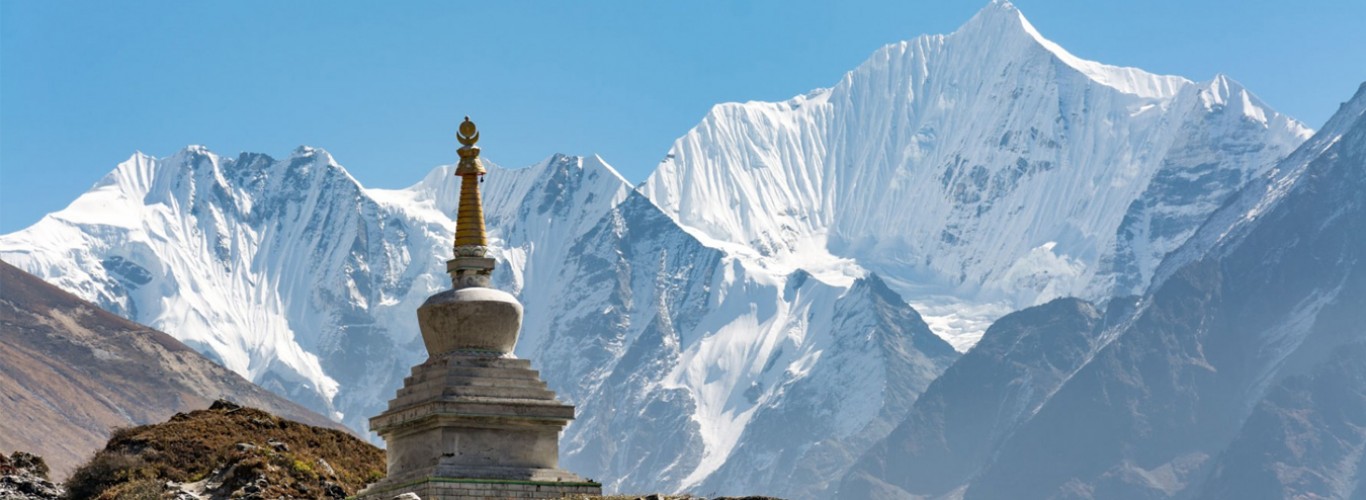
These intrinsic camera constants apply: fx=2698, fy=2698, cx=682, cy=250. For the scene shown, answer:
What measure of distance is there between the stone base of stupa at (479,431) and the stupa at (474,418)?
15 mm

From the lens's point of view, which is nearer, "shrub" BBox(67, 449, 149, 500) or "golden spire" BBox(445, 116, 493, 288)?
"golden spire" BBox(445, 116, 493, 288)

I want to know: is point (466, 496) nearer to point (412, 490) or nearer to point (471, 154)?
point (412, 490)

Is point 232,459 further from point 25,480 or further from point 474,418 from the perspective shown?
point 474,418

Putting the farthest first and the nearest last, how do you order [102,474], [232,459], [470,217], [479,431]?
[102,474], [232,459], [470,217], [479,431]

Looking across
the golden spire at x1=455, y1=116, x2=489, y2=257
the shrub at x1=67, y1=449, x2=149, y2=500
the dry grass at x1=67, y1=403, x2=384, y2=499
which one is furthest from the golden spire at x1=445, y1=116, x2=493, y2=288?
the shrub at x1=67, y1=449, x2=149, y2=500

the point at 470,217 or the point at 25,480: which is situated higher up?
the point at 470,217

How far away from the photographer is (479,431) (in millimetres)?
40406

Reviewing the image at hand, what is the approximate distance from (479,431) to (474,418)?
1.01 ft

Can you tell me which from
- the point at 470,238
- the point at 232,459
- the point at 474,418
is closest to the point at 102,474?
the point at 232,459

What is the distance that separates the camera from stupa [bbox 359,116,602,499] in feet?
131

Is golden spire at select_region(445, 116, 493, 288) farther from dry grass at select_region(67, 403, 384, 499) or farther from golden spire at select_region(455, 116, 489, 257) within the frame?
dry grass at select_region(67, 403, 384, 499)

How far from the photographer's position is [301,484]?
4734 centimetres

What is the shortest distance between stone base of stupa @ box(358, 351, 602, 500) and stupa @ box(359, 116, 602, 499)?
0.6 inches

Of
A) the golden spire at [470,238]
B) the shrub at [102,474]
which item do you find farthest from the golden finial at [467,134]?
the shrub at [102,474]
